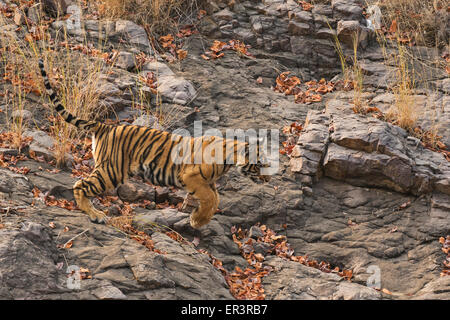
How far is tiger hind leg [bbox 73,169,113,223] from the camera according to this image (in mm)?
5875

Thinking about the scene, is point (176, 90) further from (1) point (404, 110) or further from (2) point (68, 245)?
(2) point (68, 245)

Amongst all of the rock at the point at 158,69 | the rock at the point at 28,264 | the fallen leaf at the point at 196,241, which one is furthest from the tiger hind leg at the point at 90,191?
the rock at the point at 158,69

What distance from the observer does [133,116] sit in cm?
815

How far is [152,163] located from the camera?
6168mm

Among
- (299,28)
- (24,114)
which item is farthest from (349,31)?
(24,114)

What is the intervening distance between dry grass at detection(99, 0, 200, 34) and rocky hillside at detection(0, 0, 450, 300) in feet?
0.74

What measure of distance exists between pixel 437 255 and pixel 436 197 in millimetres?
973

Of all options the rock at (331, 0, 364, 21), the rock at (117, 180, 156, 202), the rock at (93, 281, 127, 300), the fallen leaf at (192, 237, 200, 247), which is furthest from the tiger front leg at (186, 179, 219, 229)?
the rock at (331, 0, 364, 21)

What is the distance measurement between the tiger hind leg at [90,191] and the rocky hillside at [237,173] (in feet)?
0.38

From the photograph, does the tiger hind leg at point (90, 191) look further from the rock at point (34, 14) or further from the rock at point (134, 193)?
the rock at point (34, 14)

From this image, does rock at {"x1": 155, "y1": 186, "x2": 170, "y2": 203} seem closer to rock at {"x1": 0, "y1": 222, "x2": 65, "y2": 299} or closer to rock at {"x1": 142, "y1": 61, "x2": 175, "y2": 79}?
rock at {"x1": 0, "y1": 222, "x2": 65, "y2": 299}

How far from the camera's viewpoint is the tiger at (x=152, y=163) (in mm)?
5945

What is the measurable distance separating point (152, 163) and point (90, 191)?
0.72 m
